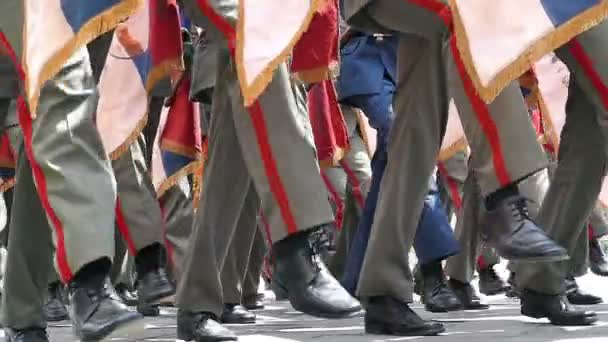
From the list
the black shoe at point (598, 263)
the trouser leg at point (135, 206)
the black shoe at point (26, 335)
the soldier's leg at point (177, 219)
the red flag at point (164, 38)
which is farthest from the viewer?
the black shoe at point (598, 263)

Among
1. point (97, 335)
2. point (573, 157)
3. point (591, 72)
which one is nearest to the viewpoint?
point (97, 335)

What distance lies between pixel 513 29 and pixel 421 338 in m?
0.73

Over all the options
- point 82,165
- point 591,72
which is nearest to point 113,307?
point 82,165

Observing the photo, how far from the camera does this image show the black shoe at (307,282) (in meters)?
2.54

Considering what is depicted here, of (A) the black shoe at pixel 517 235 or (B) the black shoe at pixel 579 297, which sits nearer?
(A) the black shoe at pixel 517 235

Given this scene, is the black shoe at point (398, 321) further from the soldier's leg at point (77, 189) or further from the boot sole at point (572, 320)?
the soldier's leg at point (77, 189)

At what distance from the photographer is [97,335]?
2309 mm

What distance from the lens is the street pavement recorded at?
9.21ft

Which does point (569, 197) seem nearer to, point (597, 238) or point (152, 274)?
point (152, 274)

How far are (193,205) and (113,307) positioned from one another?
2095mm

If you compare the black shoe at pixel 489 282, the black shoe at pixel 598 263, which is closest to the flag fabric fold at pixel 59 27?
the black shoe at pixel 489 282

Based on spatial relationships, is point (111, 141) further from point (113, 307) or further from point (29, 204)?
point (113, 307)

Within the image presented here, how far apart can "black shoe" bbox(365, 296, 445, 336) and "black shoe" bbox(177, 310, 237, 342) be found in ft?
1.16

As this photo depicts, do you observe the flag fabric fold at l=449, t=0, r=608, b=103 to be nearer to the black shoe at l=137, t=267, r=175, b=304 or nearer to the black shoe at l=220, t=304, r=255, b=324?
the black shoe at l=220, t=304, r=255, b=324
